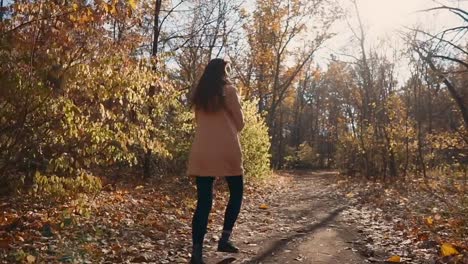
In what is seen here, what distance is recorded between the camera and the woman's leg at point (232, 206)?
427 cm

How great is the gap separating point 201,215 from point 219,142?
71 cm

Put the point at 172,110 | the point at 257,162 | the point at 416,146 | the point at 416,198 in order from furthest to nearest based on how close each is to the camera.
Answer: the point at 416,146
the point at 257,162
the point at 172,110
the point at 416,198

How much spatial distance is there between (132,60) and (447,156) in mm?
27806

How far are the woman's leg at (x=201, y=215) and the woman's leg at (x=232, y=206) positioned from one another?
294 millimetres

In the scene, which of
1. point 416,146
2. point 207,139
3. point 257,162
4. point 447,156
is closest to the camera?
point 207,139

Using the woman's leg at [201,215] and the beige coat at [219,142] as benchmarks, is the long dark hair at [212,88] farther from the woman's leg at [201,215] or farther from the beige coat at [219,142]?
the woman's leg at [201,215]

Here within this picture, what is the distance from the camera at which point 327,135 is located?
55656mm

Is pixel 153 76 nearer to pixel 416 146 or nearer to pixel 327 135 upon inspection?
pixel 416 146

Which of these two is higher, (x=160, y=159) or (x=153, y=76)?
(x=153, y=76)

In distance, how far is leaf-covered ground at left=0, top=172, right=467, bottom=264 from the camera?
14.3ft

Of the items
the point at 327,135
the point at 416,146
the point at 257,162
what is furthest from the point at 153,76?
the point at 327,135

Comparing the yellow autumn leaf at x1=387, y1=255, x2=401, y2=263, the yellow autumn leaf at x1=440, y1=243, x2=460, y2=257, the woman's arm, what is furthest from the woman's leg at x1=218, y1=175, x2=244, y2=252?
the yellow autumn leaf at x1=440, y1=243, x2=460, y2=257

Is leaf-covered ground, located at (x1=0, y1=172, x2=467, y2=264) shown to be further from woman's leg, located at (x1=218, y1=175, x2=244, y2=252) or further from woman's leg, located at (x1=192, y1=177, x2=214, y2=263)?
woman's leg, located at (x1=192, y1=177, x2=214, y2=263)

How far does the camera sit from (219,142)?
160 inches
